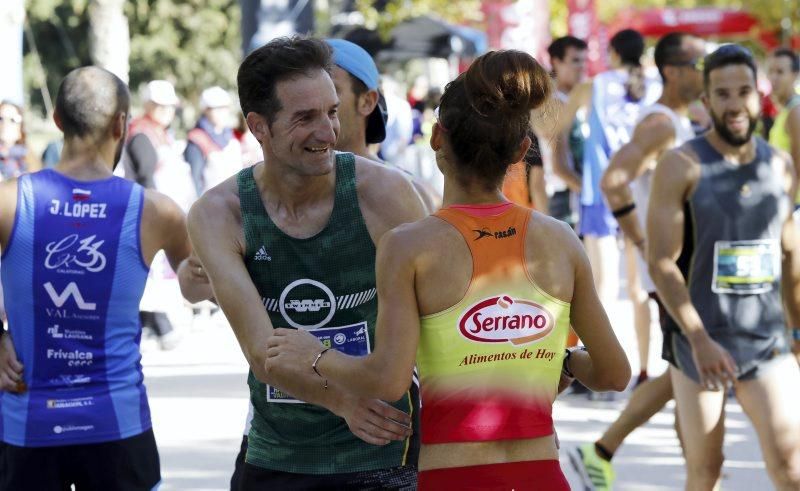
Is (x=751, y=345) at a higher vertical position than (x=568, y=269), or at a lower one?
lower

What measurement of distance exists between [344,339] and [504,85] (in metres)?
0.80

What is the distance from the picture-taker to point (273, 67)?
3.40 m

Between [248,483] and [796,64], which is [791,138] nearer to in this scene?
[796,64]

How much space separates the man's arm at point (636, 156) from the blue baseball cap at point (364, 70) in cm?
255

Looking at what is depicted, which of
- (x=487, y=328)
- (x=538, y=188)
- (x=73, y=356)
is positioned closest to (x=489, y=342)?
(x=487, y=328)

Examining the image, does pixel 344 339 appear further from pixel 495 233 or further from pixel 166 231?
pixel 166 231

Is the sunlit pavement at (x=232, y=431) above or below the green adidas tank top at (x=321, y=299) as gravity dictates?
below

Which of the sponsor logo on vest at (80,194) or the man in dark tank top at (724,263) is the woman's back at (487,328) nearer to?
the sponsor logo on vest at (80,194)

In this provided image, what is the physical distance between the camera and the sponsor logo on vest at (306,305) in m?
3.38

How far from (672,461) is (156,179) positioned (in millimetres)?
6389

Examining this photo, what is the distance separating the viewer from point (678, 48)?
23.8ft

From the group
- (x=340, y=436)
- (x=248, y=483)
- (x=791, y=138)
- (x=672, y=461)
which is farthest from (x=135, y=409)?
(x=791, y=138)

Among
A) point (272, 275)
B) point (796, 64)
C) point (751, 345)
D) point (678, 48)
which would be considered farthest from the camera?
point (796, 64)

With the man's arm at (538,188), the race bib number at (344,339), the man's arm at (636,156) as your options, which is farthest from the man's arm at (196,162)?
the race bib number at (344,339)
